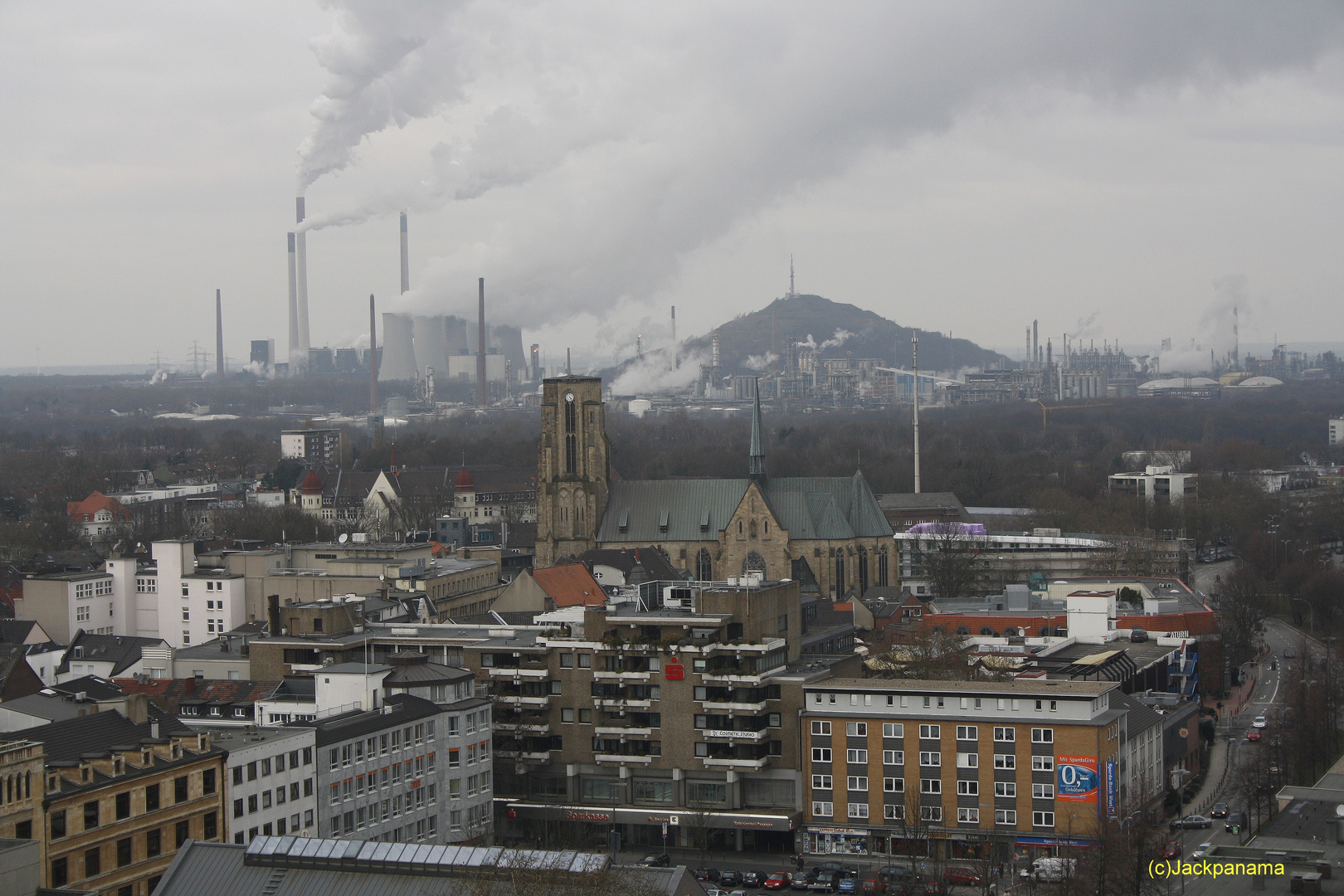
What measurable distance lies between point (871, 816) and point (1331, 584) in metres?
66.9

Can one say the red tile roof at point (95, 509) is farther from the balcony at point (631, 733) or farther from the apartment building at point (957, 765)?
the apartment building at point (957, 765)

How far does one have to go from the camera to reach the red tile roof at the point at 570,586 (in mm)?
100500

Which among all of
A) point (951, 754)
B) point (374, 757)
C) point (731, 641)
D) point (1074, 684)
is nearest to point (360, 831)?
point (374, 757)

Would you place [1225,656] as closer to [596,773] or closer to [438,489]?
[596,773]

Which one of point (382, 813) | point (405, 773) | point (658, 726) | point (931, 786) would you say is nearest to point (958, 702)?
point (931, 786)

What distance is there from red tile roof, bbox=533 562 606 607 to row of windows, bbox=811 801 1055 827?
3521 cm

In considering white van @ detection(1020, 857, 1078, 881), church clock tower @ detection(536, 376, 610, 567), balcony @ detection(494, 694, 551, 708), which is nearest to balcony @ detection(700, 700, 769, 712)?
balcony @ detection(494, 694, 551, 708)

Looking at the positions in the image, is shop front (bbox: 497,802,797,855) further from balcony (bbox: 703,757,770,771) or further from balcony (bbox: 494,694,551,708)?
balcony (bbox: 494,694,551,708)

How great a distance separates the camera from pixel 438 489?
182375 mm

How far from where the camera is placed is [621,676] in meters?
67.5

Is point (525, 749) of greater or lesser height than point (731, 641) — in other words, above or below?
below

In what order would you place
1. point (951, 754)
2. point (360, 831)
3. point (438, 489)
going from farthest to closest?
1. point (438, 489)
2. point (951, 754)
3. point (360, 831)

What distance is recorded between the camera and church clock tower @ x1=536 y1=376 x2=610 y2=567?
406 ft

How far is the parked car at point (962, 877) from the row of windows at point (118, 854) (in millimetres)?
22740
